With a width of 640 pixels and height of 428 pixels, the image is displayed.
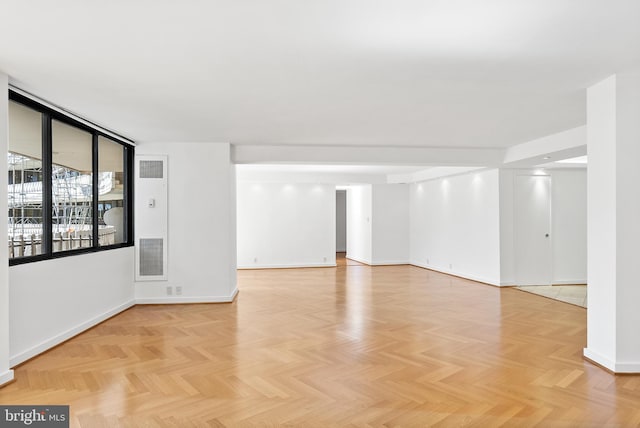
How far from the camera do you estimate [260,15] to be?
7.57 feet

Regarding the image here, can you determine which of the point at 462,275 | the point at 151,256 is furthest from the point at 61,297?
the point at 462,275

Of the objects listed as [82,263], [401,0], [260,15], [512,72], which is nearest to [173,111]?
[82,263]

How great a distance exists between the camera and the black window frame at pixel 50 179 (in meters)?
3.87

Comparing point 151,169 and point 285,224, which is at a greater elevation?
point 151,169

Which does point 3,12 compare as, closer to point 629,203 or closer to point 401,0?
point 401,0

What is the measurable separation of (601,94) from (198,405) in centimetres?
411

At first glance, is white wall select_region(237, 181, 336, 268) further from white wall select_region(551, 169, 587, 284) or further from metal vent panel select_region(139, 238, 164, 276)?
white wall select_region(551, 169, 587, 284)

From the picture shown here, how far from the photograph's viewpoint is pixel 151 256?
241 inches

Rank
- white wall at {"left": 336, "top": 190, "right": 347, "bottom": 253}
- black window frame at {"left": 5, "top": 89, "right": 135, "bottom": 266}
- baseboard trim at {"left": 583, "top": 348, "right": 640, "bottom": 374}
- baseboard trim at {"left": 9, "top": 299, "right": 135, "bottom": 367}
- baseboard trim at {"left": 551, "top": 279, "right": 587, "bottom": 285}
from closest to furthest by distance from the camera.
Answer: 1. baseboard trim at {"left": 583, "top": 348, "right": 640, "bottom": 374}
2. baseboard trim at {"left": 9, "top": 299, "right": 135, "bottom": 367}
3. black window frame at {"left": 5, "top": 89, "right": 135, "bottom": 266}
4. baseboard trim at {"left": 551, "top": 279, "right": 587, "bottom": 285}
5. white wall at {"left": 336, "top": 190, "right": 347, "bottom": 253}

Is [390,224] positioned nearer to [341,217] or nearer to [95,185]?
[341,217]

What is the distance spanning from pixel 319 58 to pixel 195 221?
3.93 m

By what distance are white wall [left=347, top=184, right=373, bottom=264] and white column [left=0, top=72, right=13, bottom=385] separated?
871cm

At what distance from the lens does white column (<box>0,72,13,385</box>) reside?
3135 mm

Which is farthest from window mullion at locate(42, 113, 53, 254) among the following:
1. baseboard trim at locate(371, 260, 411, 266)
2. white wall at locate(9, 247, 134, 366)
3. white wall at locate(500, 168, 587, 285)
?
baseboard trim at locate(371, 260, 411, 266)
